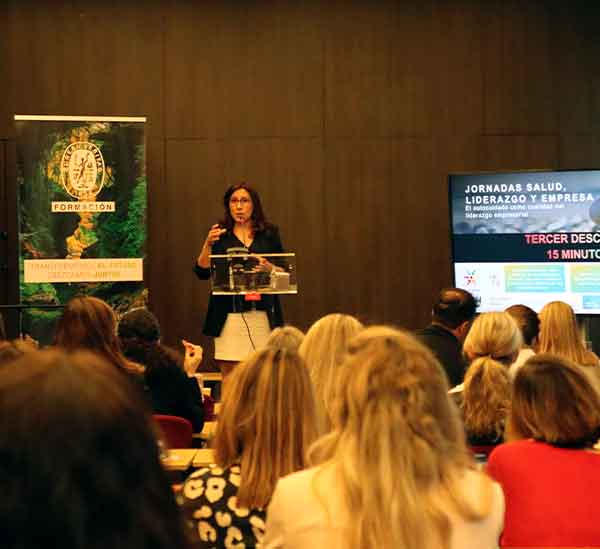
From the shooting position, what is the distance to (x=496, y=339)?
163 inches

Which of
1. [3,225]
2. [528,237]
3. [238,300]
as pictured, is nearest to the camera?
[238,300]

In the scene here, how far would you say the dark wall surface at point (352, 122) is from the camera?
7.96m

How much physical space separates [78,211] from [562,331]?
3.76 m

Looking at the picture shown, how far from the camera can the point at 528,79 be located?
26.2 ft

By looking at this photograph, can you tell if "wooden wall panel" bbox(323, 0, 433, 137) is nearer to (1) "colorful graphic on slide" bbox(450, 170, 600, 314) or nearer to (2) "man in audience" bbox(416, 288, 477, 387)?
(1) "colorful graphic on slide" bbox(450, 170, 600, 314)

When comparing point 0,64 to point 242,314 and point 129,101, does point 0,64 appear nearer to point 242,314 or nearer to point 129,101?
point 129,101

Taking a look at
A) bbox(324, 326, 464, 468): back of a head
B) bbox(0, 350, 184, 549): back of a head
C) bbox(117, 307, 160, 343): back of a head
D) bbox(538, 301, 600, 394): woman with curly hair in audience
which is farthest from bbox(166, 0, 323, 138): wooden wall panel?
bbox(0, 350, 184, 549): back of a head

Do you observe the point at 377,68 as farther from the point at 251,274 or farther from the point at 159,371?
the point at 159,371

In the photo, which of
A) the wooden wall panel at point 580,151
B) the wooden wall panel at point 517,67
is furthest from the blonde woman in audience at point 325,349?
the wooden wall panel at point 580,151

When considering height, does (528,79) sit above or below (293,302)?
above

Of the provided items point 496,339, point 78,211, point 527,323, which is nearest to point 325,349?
point 496,339

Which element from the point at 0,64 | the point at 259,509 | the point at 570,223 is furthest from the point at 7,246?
the point at 259,509

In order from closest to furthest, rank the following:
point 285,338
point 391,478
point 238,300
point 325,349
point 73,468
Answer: point 73,468 → point 391,478 → point 325,349 → point 285,338 → point 238,300

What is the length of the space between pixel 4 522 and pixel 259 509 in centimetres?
176
